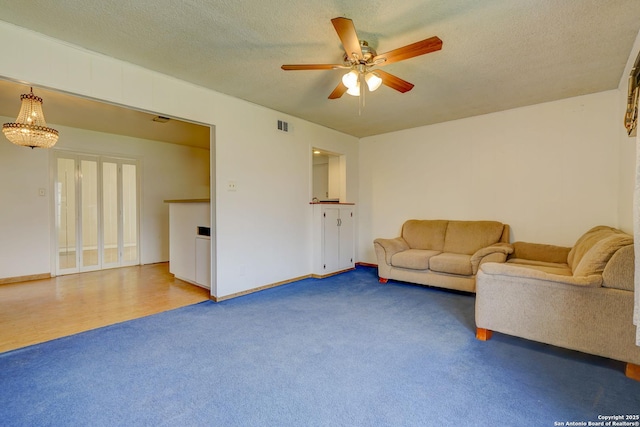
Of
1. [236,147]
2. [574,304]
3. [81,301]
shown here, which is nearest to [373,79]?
[236,147]

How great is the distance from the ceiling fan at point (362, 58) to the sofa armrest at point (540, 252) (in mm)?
2690

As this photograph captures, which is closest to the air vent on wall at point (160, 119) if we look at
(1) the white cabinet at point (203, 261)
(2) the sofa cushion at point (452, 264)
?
(1) the white cabinet at point (203, 261)

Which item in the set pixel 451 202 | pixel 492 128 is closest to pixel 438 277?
pixel 451 202

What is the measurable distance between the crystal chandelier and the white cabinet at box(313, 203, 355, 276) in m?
3.56

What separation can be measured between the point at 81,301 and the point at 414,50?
4315mm

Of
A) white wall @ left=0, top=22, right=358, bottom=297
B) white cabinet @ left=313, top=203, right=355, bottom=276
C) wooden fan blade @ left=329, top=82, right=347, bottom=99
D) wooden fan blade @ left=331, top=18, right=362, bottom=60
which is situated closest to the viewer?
wooden fan blade @ left=331, top=18, right=362, bottom=60

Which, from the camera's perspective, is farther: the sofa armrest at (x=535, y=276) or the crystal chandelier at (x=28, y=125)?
the crystal chandelier at (x=28, y=125)

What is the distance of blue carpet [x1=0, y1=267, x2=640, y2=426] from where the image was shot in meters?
1.58

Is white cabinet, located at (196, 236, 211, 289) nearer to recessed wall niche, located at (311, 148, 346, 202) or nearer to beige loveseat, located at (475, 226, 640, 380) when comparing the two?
recessed wall niche, located at (311, 148, 346, 202)

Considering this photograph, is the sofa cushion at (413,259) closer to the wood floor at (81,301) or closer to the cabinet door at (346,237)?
the cabinet door at (346,237)

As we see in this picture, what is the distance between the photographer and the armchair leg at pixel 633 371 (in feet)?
6.24

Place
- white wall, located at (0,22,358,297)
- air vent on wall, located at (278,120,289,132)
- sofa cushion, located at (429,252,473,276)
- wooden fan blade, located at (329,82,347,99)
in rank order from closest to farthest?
1. white wall, located at (0,22,358,297)
2. wooden fan blade, located at (329,82,347,99)
3. sofa cushion, located at (429,252,473,276)
4. air vent on wall, located at (278,120,289,132)

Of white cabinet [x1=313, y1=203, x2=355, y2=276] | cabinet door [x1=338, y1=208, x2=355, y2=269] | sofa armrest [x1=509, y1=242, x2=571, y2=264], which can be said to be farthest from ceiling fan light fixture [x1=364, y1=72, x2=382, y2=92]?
sofa armrest [x1=509, y1=242, x2=571, y2=264]

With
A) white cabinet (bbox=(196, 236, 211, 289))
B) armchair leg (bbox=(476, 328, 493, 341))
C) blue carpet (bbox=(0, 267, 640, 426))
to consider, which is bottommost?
blue carpet (bbox=(0, 267, 640, 426))
